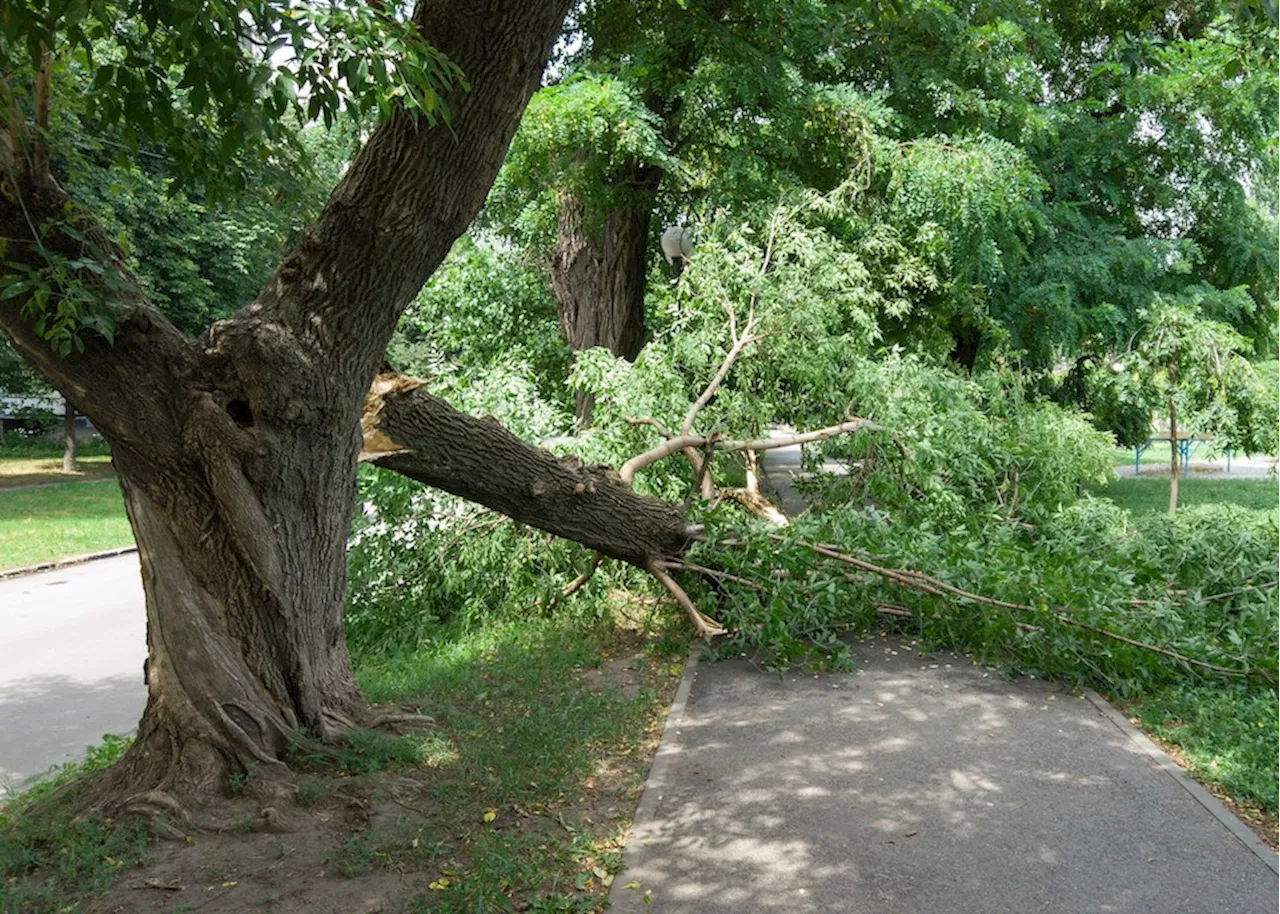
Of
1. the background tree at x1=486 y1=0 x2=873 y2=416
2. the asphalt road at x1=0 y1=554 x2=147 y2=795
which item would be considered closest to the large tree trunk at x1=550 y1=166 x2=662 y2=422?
the background tree at x1=486 y1=0 x2=873 y2=416

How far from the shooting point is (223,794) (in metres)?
4.98

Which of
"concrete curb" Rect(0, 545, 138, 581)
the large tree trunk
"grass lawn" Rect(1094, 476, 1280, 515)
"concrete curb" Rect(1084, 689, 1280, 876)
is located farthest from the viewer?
"grass lawn" Rect(1094, 476, 1280, 515)

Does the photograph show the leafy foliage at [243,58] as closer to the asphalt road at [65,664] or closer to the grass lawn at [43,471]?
the asphalt road at [65,664]

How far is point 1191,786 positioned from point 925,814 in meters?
1.45

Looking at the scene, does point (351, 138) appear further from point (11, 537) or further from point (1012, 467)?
point (1012, 467)

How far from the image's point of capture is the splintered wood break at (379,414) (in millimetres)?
6246

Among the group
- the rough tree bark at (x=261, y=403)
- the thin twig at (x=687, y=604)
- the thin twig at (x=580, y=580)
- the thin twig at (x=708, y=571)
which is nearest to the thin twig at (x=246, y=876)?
the rough tree bark at (x=261, y=403)

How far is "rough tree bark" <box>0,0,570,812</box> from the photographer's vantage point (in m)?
4.82

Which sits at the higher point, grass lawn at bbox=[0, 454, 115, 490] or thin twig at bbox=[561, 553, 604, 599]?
thin twig at bbox=[561, 553, 604, 599]

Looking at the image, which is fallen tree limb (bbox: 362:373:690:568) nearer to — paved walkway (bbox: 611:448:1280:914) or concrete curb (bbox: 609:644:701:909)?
concrete curb (bbox: 609:644:701:909)

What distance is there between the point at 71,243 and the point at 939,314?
37.5ft

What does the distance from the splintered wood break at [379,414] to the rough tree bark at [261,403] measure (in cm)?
90

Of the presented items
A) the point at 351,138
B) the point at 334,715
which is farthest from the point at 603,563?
the point at 351,138

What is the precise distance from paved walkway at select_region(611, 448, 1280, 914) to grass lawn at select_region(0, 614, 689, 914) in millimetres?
276
